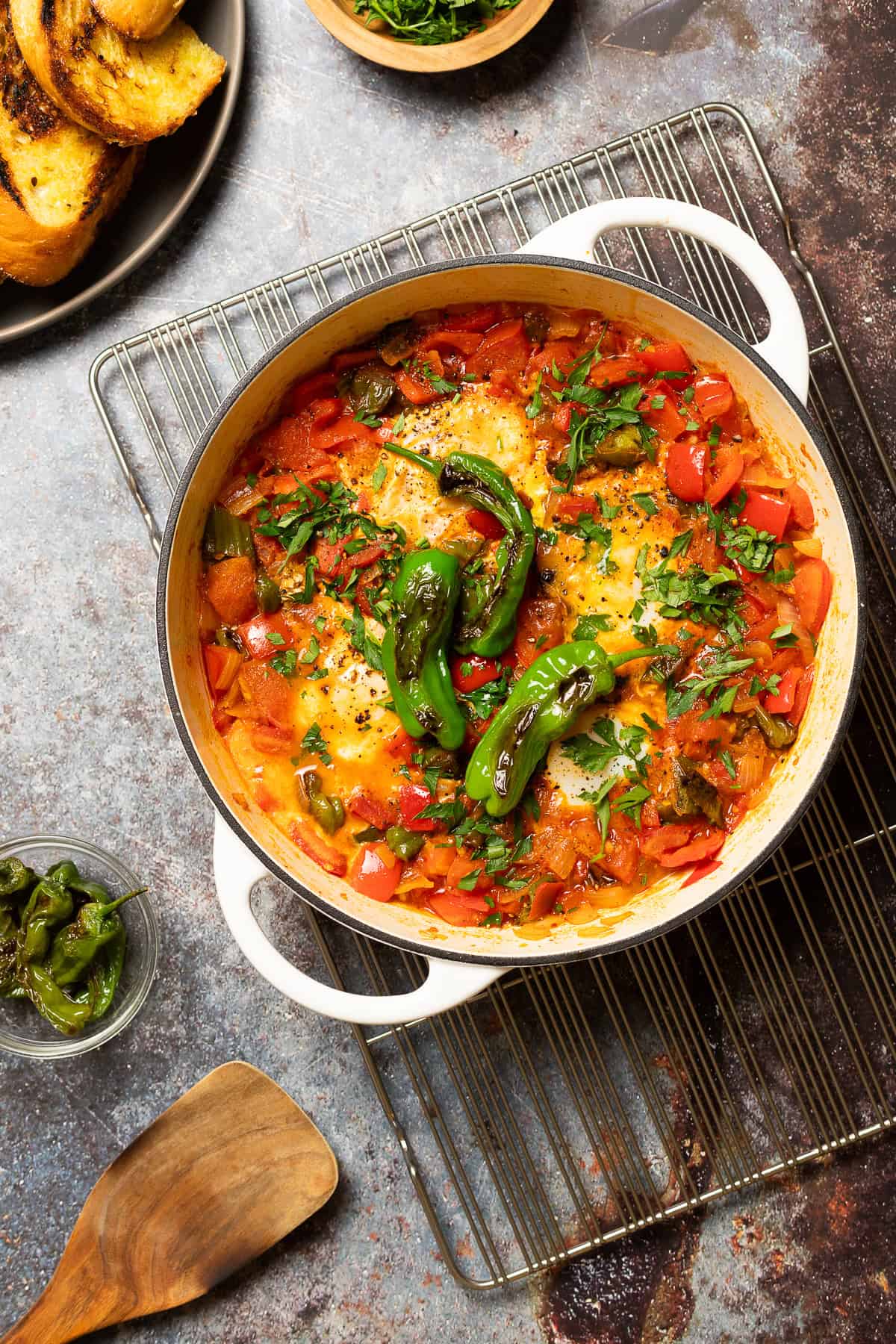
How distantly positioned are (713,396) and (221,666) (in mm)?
1857

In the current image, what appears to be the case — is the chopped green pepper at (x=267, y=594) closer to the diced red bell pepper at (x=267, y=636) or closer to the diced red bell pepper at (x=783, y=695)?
the diced red bell pepper at (x=267, y=636)

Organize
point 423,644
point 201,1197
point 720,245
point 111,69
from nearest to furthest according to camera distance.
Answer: point 720,245 → point 423,644 → point 111,69 → point 201,1197

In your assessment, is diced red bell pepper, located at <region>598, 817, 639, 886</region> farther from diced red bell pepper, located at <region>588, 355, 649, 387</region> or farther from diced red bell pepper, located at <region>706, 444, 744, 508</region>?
diced red bell pepper, located at <region>588, 355, 649, 387</region>

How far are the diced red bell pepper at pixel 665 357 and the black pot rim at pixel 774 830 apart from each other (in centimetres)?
30

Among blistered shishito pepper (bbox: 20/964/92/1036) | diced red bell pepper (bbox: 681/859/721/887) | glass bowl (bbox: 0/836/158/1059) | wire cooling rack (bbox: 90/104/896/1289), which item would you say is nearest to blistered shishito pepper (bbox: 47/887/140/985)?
blistered shishito pepper (bbox: 20/964/92/1036)

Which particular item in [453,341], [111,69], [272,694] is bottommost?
[272,694]

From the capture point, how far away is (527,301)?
339 centimetres

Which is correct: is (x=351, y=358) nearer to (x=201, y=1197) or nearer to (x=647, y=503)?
(x=647, y=503)

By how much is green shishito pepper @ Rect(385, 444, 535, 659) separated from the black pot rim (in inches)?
23.5

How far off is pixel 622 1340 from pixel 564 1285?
30 centimetres

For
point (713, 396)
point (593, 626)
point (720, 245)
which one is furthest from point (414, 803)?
point (720, 245)

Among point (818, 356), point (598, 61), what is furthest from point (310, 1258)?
point (598, 61)

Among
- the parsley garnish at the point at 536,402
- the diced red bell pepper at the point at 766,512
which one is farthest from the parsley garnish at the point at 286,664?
the diced red bell pepper at the point at 766,512

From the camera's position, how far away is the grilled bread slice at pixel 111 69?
348 centimetres
